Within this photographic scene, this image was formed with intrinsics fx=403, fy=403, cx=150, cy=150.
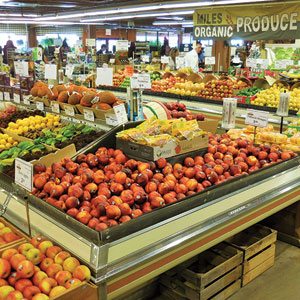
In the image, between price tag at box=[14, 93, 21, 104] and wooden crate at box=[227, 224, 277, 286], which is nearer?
wooden crate at box=[227, 224, 277, 286]

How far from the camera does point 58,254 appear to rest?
214 cm

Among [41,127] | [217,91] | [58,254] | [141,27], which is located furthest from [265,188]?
[141,27]

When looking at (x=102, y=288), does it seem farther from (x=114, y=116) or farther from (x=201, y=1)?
(x=201, y=1)

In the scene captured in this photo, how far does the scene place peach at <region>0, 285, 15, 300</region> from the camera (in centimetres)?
186

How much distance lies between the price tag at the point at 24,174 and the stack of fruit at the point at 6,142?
1.84 m

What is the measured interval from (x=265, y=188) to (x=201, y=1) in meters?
6.37

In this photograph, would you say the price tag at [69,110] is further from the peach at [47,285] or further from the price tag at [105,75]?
the peach at [47,285]

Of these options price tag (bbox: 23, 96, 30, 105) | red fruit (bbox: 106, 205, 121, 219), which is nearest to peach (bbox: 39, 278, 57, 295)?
red fruit (bbox: 106, 205, 121, 219)

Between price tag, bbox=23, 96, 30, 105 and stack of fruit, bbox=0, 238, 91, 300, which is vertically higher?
price tag, bbox=23, 96, 30, 105

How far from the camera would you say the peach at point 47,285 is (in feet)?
6.28

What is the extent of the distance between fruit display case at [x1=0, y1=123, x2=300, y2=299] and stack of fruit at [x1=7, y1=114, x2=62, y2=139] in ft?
4.95

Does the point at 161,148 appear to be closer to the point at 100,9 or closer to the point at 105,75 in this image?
the point at 105,75

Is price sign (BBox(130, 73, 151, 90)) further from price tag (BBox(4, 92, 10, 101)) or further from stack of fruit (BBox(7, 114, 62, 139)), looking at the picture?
price tag (BBox(4, 92, 10, 101))

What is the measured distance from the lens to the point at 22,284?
6.37ft
